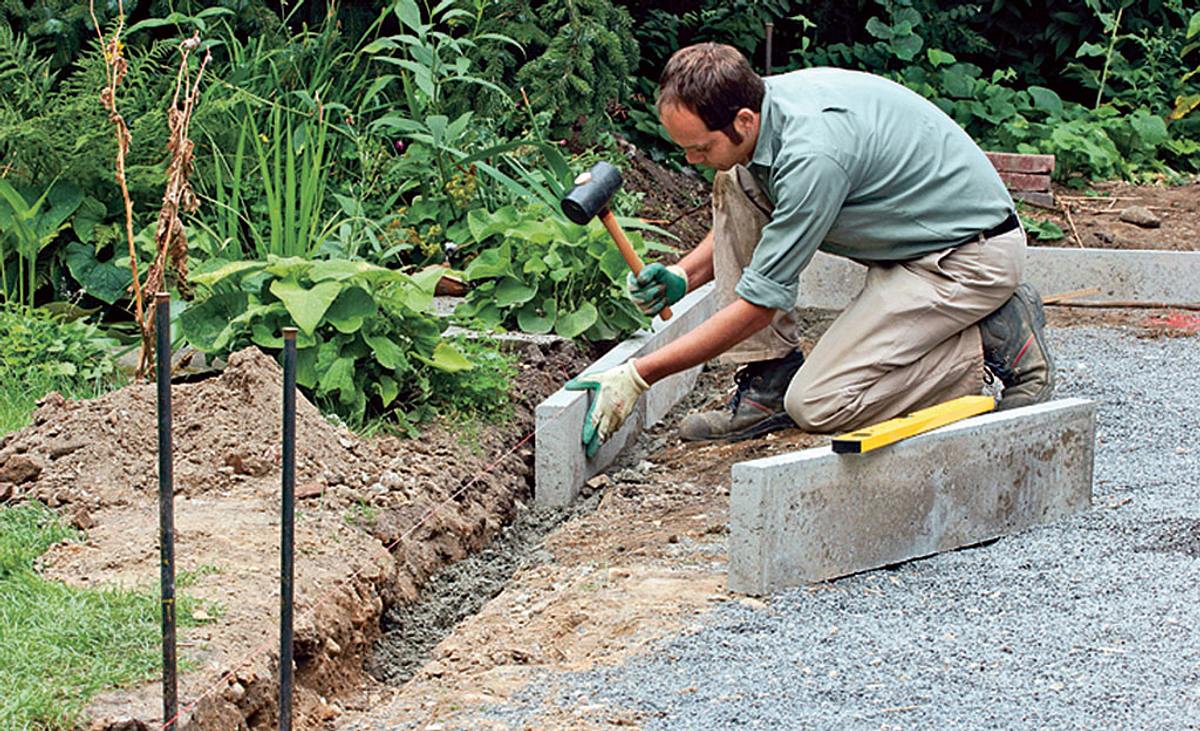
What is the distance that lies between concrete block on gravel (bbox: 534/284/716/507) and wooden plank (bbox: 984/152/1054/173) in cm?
271

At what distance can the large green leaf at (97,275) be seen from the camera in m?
5.00

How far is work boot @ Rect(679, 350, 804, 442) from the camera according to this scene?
4605mm

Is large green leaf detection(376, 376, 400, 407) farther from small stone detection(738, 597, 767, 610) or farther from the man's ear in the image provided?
small stone detection(738, 597, 767, 610)

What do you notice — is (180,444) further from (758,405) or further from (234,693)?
(758,405)

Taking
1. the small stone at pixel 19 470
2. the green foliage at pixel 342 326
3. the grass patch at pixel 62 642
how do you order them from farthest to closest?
the green foliage at pixel 342 326
the small stone at pixel 19 470
the grass patch at pixel 62 642

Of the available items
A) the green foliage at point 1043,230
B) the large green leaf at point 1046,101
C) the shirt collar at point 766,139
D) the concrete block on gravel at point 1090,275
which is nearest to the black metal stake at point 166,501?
the shirt collar at point 766,139

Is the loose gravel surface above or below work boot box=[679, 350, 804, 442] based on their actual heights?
above

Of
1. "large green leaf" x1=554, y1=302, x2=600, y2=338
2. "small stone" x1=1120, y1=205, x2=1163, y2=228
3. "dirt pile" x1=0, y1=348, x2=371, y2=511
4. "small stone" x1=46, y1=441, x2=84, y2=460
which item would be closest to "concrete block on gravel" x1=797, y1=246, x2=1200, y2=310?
"small stone" x1=1120, y1=205, x2=1163, y2=228

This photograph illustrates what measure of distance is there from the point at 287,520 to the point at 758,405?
248cm

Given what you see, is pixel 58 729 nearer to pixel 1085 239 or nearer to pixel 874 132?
pixel 874 132

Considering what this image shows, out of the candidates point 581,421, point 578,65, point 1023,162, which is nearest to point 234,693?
point 581,421

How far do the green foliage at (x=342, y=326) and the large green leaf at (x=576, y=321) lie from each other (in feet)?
2.08

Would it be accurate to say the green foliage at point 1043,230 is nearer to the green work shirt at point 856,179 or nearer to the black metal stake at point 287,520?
the green work shirt at point 856,179

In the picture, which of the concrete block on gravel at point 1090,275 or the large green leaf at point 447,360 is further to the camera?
the concrete block on gravel at point 1090,275
